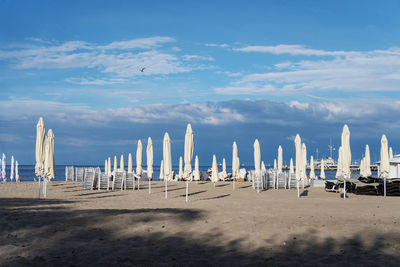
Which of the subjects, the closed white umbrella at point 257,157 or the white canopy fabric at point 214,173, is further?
the white canopy fabric at point 214,173

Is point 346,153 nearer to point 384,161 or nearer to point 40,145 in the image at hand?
point 384,161

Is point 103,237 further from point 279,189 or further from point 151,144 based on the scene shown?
point 279,189

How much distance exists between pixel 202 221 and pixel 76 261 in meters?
3.83

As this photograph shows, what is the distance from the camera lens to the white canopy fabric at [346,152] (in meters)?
18.2

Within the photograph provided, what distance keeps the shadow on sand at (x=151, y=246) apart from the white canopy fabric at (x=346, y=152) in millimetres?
9766

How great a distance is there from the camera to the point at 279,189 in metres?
24.2

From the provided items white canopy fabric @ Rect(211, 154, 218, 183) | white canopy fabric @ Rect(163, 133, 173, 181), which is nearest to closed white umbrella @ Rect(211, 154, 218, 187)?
white canopy fabric @ Rect(211, 154, 218, 183)

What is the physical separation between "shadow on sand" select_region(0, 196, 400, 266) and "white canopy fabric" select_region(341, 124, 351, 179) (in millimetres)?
9766

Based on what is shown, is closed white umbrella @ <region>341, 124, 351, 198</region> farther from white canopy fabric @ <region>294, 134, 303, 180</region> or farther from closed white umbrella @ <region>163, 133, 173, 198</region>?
closed white umbrella @ <region>163, 133, 173, 198</region>

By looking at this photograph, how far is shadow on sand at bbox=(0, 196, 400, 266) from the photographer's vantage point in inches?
269

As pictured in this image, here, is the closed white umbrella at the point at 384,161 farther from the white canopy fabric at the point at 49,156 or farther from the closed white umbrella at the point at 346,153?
the white canopy fabric at the point at 49,156

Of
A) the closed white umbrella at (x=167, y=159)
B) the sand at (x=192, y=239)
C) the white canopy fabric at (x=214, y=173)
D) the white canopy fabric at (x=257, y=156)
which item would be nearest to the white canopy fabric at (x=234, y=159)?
the white canopy fabric at (x=214, y=173)

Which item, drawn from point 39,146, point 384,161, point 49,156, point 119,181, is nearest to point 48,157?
point 49,156

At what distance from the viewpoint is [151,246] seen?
784 centimetres
